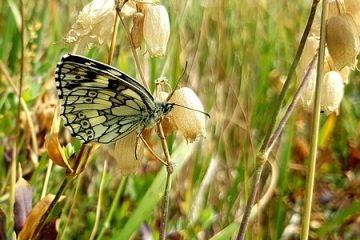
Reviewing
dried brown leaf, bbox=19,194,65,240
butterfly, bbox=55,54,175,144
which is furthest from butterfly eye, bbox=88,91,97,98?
dried brown leaf, bbox=19,194,65,240

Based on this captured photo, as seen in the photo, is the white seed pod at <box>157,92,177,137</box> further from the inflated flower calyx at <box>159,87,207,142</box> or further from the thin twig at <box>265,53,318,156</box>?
the thin twig at <box>265,53,318,156</box>

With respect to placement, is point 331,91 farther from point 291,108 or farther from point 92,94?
point 92,94

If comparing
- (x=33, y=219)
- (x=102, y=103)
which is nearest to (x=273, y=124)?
(x=102, y=103)

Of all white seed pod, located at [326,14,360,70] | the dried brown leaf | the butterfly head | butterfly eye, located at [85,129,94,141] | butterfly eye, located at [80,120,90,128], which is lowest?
the dried brown leaf

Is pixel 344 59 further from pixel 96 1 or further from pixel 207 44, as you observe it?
pixel 207 44

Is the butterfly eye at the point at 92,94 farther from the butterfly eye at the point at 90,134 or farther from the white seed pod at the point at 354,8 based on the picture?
the white seed pod at the point at 354,8

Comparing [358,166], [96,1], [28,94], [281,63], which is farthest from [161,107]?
[281,63]

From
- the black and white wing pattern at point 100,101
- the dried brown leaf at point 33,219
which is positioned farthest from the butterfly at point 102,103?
the dried brown leaf at point 33,219
